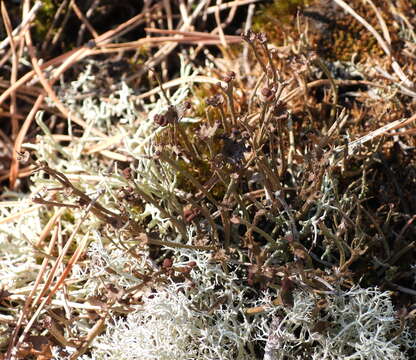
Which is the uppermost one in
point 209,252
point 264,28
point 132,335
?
point 264,28

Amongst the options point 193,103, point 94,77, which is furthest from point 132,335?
point 94,77

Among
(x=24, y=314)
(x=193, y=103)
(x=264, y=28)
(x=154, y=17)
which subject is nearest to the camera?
(x=24, y=314)

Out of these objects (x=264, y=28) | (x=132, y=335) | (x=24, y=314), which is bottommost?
(x=24, y=314)

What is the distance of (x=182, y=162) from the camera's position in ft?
6.31

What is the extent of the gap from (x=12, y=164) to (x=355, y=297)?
143 cm

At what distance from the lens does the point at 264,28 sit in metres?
2.29

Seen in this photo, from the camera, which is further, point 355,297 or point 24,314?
point 24,314

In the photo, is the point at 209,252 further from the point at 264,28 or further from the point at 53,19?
the point at 53,19

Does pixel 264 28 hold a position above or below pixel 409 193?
above

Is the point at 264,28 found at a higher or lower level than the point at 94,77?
higher

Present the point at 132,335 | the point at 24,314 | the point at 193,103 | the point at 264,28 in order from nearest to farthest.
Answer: the point at 132,335, the point at 24,314, the point at 193,103, the point at 264,28

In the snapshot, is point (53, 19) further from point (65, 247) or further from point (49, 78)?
point (65, 247)

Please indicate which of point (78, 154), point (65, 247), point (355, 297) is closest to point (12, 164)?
point (78, 154)

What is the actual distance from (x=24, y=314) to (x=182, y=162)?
71cm
